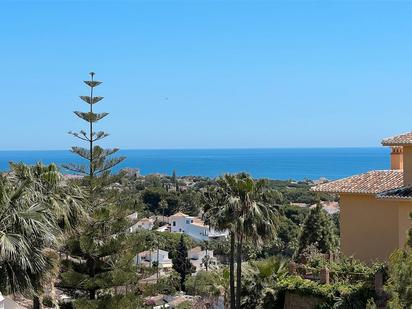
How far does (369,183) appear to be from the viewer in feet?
54.8

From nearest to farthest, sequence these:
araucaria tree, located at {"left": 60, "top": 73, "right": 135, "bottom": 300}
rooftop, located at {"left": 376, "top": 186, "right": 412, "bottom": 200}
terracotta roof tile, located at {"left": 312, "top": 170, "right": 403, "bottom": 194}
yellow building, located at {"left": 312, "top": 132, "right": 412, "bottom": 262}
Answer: rooftop, located at {"left": 376, "top": 186, "right": 412, "bottom": 200}, yellow building, located at {"left": 312, "top": 132, "right": 412, "bottom": 262}, terracotta roof tile, located at {"left": 312, "top": 170, "right": 403, "bottom": 194}, araucaria tree, located at {"left": 60, "top": 73, "right": 135, "bottom": 300}

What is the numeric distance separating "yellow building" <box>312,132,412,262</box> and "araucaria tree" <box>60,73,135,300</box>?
6139 millimetres

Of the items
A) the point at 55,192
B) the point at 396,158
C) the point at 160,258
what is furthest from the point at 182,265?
the point at 55,192

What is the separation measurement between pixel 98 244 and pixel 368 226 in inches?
304

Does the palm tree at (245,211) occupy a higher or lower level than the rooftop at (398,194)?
lower

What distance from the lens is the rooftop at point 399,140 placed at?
1493 centimetres

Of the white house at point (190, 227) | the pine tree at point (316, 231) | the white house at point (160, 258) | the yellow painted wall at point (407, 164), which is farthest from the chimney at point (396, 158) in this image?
the white house at point (190, 227)

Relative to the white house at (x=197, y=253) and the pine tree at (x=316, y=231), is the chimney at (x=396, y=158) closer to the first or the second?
the pine tree at (x=316, y=231)

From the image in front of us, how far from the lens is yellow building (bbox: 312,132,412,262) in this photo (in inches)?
596

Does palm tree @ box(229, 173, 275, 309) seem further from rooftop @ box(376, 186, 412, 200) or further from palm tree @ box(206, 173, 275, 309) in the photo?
rooftop @ box(376, 186, 412, 200)

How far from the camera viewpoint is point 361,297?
1364 centimetres

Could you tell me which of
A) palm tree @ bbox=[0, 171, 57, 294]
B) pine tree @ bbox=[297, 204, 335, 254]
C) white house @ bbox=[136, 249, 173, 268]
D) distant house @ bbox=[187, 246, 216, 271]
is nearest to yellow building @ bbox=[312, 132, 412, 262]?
palm tree @ bbox=[0, 171, 57, 294]

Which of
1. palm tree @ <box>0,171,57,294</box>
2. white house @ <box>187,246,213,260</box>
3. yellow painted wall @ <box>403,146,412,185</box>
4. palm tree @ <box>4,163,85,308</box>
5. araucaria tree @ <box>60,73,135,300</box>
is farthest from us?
white house @ <box>187,246,213,260</box>

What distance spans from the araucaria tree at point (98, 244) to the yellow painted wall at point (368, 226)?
6.51 metres
